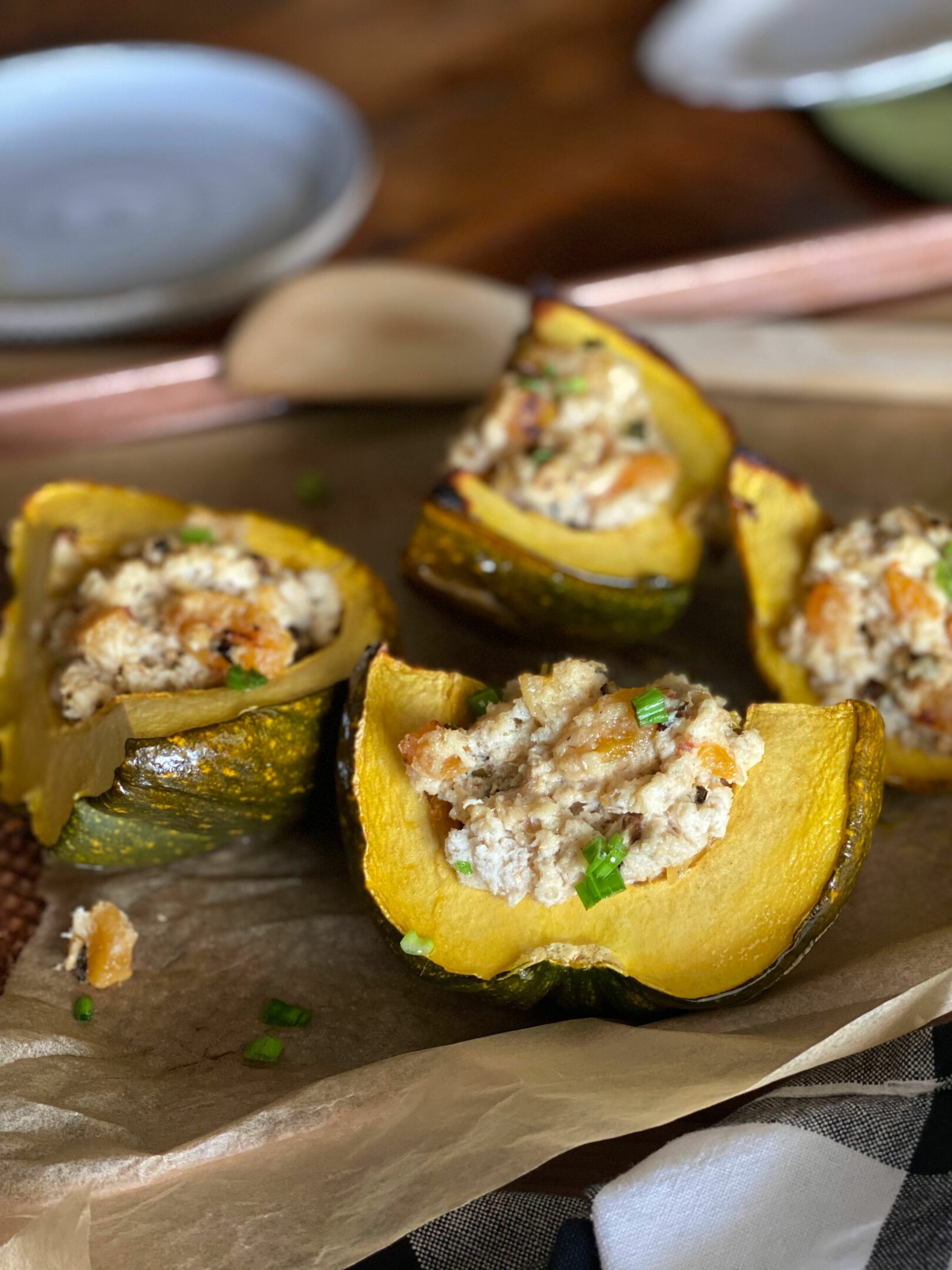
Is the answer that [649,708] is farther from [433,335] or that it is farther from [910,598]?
[433,335]

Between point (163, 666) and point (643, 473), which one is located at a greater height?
point (643, 473)

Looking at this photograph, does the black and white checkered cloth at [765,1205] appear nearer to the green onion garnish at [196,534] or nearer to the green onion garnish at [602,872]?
the green onion garnish at [602,872]

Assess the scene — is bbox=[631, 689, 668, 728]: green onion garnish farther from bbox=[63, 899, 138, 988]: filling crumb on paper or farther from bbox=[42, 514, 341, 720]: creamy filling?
bbox=[63, 899, 138, 988]: filling crumb on paper

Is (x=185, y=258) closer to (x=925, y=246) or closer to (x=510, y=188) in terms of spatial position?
(x=510, y=188)

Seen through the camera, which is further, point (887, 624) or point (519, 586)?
point (519, 586)

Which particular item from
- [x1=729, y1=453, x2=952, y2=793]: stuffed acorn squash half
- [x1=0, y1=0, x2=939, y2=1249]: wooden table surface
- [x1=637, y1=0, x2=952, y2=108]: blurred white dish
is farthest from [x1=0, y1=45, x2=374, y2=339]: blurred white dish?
[x1=729, y1=453, x2=952, y2=793]: stuffed acorn squash half

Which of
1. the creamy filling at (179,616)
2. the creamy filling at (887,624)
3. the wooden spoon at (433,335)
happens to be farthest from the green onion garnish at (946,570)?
the creamy filling at (179,616)

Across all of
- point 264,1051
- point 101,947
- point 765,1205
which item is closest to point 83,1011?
point 101,947
